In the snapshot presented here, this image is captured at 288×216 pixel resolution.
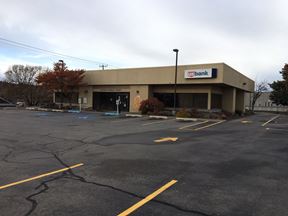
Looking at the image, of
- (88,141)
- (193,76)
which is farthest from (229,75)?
(88,141)

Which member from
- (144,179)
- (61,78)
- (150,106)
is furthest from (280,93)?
(144,179)

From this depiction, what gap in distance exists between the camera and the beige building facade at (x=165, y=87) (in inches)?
1048

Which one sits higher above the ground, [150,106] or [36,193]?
[150,106]

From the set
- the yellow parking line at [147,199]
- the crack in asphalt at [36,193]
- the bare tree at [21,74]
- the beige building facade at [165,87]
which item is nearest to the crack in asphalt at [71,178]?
the crack in asphalt at [36,193]

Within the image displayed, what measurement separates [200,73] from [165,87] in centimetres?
552

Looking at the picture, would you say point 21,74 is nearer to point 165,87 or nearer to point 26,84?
point 26,84

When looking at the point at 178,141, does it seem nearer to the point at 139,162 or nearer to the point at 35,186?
the point at 139,162

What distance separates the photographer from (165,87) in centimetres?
3075

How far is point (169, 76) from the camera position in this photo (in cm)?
2850

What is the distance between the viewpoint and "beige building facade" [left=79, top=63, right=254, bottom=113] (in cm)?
2661

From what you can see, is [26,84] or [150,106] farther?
[26,84]

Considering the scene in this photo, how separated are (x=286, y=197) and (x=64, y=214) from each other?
3875mm

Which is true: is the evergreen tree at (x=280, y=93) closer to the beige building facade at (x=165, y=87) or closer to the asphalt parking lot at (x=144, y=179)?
the beige building facade at (x=165, y=87)

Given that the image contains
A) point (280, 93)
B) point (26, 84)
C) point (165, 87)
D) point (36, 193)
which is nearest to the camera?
point (36, 193)
